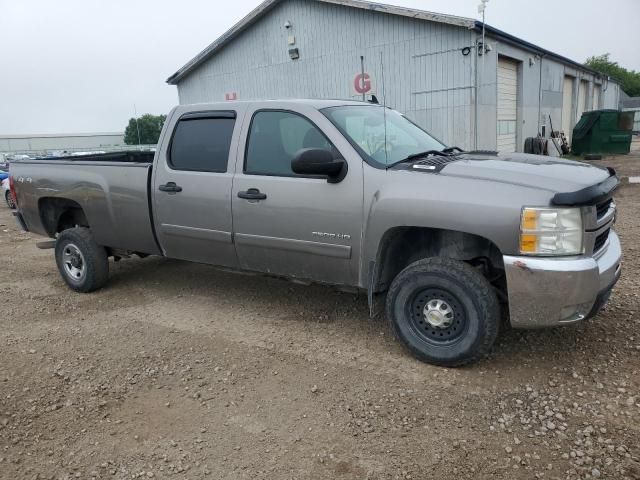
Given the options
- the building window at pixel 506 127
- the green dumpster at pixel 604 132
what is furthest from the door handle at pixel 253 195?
the green dumpster at pixel 604 132

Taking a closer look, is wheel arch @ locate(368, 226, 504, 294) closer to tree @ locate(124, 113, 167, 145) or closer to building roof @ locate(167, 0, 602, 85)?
tree @ locate(124, 113, 167, 145)

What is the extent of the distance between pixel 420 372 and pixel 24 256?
21.5 feet

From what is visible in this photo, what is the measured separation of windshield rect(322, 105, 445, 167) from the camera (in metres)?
3.95

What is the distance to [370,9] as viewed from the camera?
1666 cm

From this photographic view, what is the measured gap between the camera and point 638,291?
4.76 metres

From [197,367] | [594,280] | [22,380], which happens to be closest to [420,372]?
[594,280]

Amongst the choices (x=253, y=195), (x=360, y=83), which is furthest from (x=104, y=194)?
(x=360, y=83)

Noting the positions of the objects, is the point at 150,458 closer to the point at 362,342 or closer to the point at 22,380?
the point at 22,380

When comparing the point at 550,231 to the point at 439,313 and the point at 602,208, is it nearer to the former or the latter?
the point at 602,208

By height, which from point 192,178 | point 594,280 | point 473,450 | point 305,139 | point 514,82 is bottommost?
point 473,450

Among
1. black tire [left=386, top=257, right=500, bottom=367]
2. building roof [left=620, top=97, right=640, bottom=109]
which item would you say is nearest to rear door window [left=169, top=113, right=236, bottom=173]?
black tire [left=386, top=257, right=500, bottom=367]

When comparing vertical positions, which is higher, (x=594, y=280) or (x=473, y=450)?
(x=594, y=280)

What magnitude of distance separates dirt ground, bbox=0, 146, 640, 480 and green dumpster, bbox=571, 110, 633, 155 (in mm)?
18356

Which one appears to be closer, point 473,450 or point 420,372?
point 473,450
